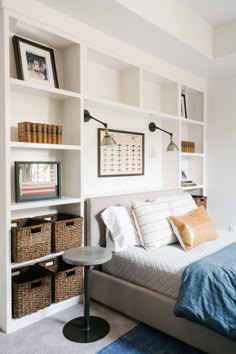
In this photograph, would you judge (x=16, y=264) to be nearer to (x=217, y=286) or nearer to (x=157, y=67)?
(x=217, y=286)

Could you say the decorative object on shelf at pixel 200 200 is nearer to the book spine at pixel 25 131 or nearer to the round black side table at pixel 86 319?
the round black side table at pixel 86 319

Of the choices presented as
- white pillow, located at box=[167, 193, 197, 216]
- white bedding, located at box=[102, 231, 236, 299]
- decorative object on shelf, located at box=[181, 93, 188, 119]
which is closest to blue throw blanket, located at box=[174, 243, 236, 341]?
white bedding, located at box=[102, 231, 236, 299]

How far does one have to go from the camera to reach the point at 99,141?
2922mm

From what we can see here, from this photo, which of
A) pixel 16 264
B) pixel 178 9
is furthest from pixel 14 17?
pixel 16 264

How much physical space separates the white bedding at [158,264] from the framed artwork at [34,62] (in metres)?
1.56

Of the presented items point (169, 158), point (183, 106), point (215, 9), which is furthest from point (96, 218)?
point (215, 9)

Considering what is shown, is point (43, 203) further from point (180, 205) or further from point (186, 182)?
point (186, 182)

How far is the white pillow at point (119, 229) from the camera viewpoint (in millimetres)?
2506

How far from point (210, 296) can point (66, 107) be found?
6.18ft

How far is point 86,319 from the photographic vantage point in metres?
2.13

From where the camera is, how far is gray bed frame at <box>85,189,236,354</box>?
6.06 ft

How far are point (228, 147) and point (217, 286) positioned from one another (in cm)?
249

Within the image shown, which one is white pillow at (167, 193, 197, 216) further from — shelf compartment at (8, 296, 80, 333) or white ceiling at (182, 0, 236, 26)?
white ceiling at (182, 0, 236, 26)

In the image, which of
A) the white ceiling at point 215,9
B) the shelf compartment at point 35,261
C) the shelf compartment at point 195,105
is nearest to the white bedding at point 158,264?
the shelf compartment at point 35,261
